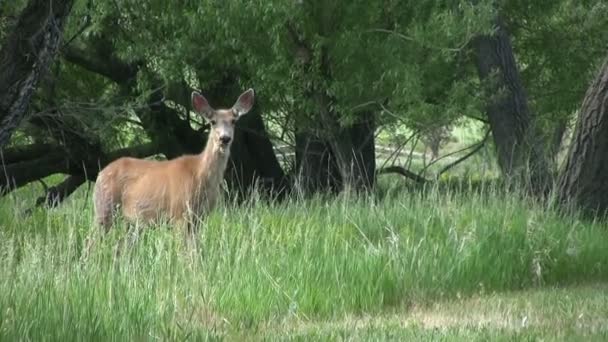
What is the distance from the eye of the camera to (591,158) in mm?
12539

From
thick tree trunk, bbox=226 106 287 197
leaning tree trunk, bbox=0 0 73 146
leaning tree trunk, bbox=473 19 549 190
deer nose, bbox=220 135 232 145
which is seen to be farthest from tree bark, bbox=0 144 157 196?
leaning tree trunk, bbox=0 0 73 146

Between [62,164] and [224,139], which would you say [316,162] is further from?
[224,139]

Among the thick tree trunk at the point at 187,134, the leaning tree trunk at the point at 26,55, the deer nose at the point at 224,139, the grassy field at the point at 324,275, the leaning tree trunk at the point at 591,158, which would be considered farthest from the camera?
the thick tree trunk at the point at 187,134

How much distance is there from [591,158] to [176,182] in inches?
192

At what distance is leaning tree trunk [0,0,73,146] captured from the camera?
25.3 feet

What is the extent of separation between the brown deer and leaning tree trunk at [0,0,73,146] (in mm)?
2825

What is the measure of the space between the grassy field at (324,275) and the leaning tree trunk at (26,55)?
39.2 inches

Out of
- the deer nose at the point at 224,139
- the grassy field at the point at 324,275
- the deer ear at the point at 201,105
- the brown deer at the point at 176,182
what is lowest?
the grassy field at the point at 324,275

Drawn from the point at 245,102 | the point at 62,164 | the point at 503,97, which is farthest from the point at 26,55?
the point at 62,164

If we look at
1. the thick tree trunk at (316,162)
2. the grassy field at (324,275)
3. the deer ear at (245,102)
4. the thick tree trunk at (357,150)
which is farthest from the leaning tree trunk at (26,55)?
the thick tree trunk at (316,162)

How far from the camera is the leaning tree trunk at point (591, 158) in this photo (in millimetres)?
12367

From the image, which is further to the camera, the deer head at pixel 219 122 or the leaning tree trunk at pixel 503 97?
the leaning tree trunk at pixel 503 97

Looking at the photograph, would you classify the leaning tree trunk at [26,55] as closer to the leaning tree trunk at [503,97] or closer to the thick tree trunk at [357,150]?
the thick tree trunk at [357,150]

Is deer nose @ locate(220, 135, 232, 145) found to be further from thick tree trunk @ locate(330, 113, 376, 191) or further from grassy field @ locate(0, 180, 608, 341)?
thick tree trunk @ locate(330, 113, 376, 191)
